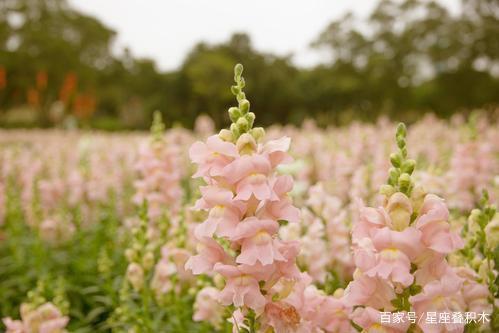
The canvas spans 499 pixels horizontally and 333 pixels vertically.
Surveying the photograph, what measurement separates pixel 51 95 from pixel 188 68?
34.9ft

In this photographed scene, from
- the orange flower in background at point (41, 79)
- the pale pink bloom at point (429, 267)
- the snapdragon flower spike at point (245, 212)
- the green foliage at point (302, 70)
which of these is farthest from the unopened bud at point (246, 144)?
the orange flower in background at point (41, 79)

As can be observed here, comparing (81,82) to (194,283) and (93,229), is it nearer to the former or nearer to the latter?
(93,229)

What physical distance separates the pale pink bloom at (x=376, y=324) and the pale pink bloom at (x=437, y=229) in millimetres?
251

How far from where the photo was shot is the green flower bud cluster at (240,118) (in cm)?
A: 183

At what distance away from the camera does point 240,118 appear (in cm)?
184

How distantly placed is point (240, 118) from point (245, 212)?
31 cm

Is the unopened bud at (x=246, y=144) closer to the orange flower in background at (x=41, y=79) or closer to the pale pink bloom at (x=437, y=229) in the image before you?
the pale pink bloom at (x=437, y=229)

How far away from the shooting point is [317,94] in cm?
2759

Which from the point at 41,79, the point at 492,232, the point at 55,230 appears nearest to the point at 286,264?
the point at 492,232

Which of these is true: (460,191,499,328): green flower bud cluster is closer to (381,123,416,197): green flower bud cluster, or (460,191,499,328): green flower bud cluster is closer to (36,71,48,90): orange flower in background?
(381,123,416,197): green flower bud cluster

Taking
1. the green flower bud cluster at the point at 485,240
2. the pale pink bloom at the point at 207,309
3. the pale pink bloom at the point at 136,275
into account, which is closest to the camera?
the green flower bud cluster at the point at 485,240

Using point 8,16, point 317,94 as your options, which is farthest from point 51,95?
point 317,94

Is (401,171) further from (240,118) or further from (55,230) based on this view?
(55,230)

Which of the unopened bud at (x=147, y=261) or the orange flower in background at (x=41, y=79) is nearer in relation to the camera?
the unopened bud at (x=147, y=261)
